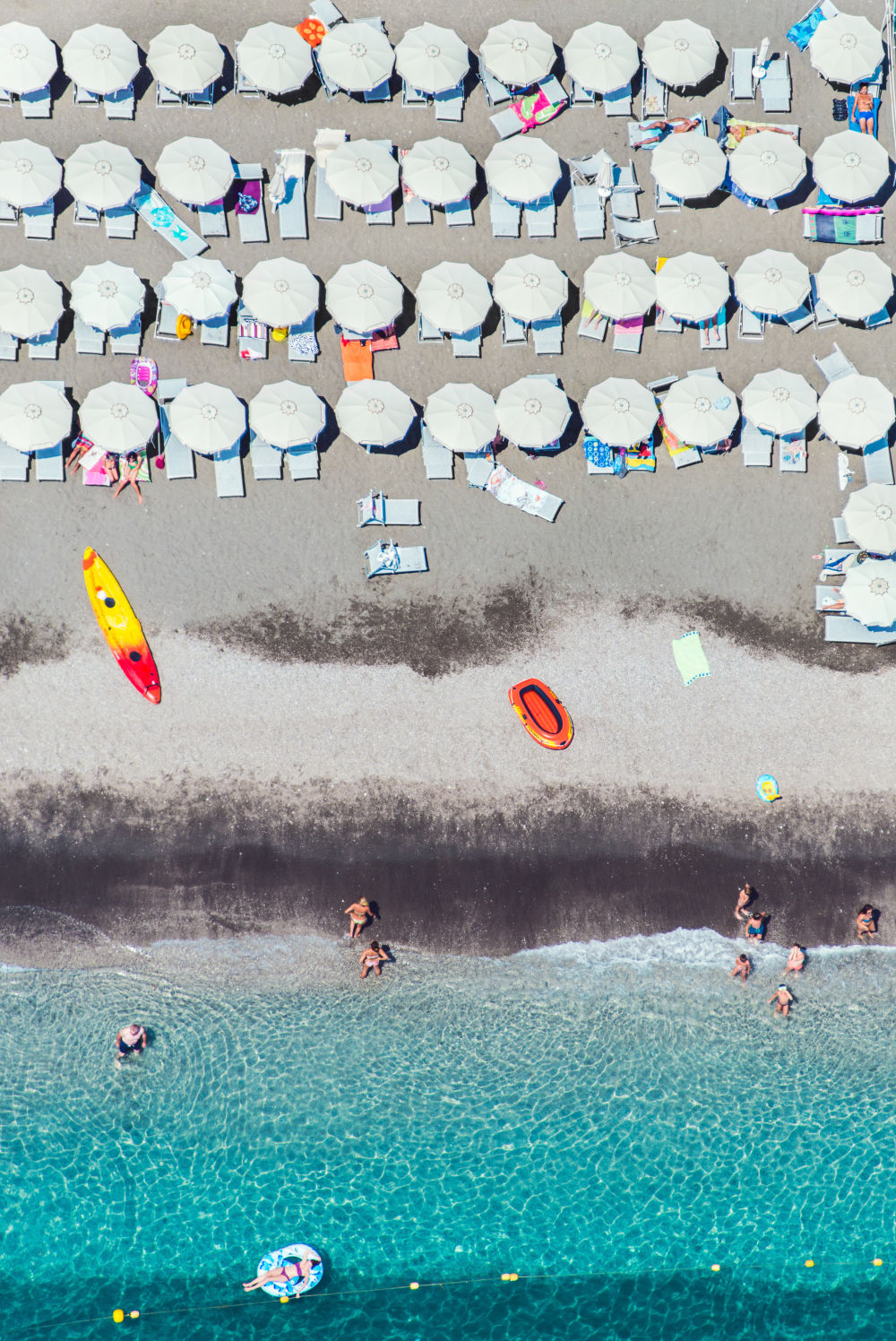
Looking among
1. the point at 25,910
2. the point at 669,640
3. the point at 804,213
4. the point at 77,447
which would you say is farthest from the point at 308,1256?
the point at 804,213

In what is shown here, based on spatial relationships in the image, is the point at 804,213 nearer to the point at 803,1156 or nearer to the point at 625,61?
the point at 625,61

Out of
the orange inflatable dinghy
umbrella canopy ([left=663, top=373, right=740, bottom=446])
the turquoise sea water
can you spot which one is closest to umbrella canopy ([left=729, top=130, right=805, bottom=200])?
umbrella canopy ([left=663, top=373, right=740, bottom=446])

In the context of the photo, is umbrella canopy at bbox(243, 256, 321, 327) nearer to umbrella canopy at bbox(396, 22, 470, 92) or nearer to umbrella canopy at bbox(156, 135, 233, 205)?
umbrella canopy at bbox(156, 135, 233, 205)

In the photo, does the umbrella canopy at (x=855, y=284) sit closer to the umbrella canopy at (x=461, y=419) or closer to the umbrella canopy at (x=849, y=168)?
the umbrella canopy at (x=849, y=168)

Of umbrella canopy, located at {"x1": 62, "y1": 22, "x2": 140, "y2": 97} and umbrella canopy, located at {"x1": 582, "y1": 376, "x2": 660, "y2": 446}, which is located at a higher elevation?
umbrella canopy, located at {"x1": 62, "y1": 22, "x2": 140, "y2": 97}

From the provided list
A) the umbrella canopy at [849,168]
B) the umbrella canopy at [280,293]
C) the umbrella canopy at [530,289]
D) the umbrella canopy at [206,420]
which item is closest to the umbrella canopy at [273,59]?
the umbrella canopy at [280,293]

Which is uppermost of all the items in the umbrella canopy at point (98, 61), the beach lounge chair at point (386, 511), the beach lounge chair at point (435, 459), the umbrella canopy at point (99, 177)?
the umbrella canopy at point (98, 61)
